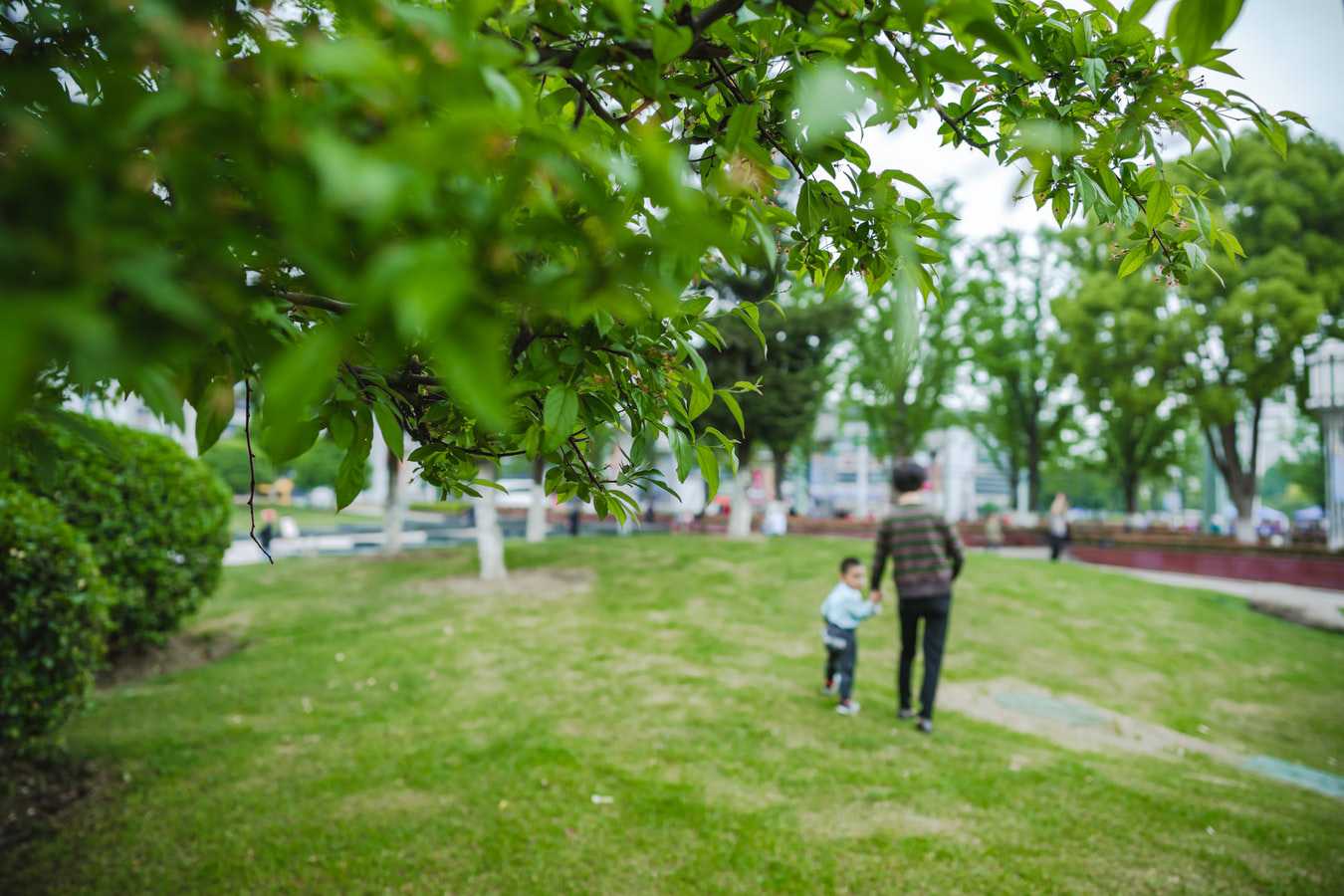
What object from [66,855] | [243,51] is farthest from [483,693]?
[243,51]

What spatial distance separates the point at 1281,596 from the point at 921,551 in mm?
13496

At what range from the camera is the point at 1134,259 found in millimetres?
1578

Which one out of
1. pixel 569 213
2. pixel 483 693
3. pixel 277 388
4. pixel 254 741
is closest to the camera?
pixel 277 388

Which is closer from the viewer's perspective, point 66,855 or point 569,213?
point 569,213

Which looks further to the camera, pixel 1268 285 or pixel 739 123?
pixel 1268 285

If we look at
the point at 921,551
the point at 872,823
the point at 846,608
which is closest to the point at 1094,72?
the point at 872,823

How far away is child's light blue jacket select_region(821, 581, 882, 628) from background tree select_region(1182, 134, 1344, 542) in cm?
1764

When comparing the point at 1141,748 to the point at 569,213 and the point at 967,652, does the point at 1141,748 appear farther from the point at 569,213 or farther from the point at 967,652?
the point at 569,213

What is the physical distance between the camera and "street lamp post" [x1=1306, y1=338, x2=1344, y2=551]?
17109 mm

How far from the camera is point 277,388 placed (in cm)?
52

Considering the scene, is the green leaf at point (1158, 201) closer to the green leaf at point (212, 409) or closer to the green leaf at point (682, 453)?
the green leaf at point (682, 453)

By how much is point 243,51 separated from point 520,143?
94cm

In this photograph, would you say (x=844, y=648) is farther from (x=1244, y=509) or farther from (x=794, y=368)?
(x=1244, y=509)

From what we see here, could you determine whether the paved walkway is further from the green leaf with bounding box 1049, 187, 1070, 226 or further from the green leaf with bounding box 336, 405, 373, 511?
the green leaf with bounding box 336, 405, 373, 511
